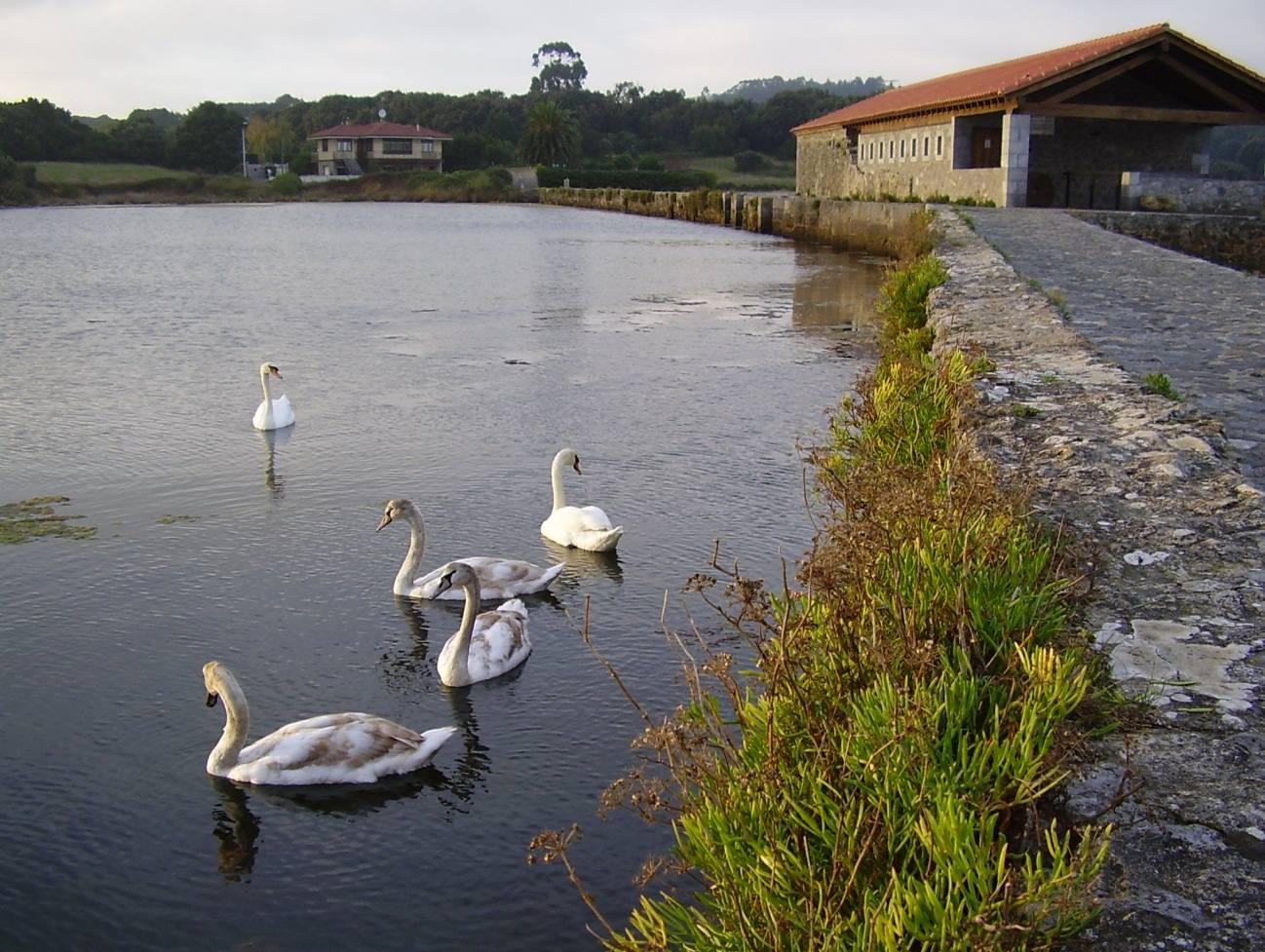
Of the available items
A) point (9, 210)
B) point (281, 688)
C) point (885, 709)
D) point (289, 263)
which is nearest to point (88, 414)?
point (281, 688)

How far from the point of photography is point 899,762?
3084 millimetres

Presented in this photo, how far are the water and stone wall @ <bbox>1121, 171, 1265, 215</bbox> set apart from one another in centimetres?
1151

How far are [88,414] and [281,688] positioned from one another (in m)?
7.74

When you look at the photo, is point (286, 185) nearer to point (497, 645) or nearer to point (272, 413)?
point (272, 413)

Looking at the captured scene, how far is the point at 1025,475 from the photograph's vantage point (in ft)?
→ 18.6

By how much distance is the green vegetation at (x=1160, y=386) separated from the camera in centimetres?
727

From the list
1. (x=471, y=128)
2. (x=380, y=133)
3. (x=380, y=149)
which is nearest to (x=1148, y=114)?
(x=380, y=149)

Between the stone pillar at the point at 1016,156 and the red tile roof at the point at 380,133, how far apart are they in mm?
97204

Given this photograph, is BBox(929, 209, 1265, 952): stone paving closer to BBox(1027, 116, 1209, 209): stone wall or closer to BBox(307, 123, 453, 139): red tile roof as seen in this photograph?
BBox(1027, 116, 1209, 209): stone wall

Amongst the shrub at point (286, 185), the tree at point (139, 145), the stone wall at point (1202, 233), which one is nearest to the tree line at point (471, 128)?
the tree at point (139, 145)

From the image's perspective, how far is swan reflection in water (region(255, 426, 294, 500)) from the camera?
1043cm

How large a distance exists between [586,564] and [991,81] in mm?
29563

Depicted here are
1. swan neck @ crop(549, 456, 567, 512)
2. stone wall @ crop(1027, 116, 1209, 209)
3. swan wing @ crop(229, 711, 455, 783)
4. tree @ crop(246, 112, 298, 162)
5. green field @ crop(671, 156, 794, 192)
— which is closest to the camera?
swan wing @ crop(229, 711, 455, 783)

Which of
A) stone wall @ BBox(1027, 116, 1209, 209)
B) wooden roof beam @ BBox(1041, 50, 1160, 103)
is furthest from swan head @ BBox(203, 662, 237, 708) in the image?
stone wall @ BBox(1027, 116, 1209, 209)
